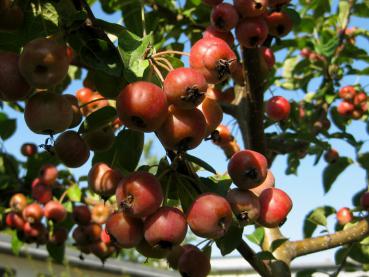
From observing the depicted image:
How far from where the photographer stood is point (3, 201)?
11.8 ft

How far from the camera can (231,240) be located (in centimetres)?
136

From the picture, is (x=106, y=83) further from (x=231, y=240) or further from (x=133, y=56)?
(x=231, y=240)

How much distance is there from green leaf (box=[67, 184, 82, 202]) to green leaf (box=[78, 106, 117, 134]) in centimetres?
192

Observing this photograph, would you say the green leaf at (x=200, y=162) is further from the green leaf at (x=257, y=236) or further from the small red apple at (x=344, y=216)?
the small red apple at (x=344, y=216)

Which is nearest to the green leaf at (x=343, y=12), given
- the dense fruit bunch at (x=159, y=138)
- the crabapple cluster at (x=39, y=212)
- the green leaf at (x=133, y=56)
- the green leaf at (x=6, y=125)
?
the crabapple cluster at (x=39, y=212)

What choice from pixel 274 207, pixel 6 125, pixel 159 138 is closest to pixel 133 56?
pixel 159 138

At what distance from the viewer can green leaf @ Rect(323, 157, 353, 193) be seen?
370cm

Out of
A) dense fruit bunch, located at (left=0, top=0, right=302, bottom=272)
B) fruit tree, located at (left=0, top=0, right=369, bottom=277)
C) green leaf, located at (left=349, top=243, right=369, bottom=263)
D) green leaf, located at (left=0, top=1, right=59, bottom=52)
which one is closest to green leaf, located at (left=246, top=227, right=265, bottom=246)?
fruit tree, located at (left=0, top=0, right=369, bottom=277)

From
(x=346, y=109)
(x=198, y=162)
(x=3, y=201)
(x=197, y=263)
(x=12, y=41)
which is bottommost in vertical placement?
(x=3, y=201)

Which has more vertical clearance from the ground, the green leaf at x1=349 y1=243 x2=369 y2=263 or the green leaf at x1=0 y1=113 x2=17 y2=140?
the green leaf at x1=0 y1=113 x2=17 y2=140

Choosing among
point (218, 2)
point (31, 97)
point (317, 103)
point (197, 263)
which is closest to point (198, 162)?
point (197, 263)

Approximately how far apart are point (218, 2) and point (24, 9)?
34.2 inches

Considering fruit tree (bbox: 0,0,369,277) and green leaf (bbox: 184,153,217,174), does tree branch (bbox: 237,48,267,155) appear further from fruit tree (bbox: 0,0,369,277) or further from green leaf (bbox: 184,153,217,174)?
green leaf (bbox: 184,153,217,174)

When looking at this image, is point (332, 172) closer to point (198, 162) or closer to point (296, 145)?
point (296, 145)
